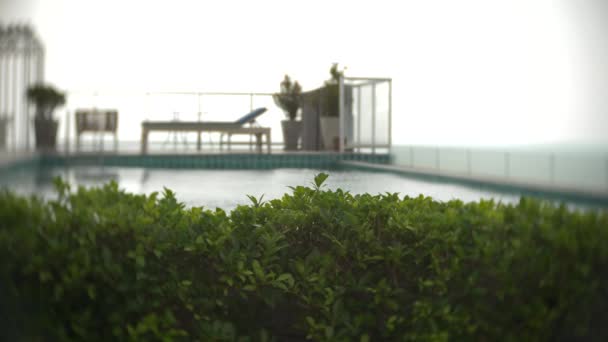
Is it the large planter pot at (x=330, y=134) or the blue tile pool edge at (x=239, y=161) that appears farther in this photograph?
the large planter pot at (x=330, y=134)

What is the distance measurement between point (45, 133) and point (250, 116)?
0.92 m

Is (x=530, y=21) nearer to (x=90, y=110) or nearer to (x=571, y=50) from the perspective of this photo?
(x=571, y=50)

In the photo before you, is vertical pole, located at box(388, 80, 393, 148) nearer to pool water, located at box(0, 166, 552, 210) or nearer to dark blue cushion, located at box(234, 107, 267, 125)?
pool water, located at box(0, 166, 552, 210)

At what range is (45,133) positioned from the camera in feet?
5.82

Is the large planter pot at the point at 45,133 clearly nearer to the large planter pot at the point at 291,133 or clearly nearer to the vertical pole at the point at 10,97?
the vertical pole at the point at 10,97

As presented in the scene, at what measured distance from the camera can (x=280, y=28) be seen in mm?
2654

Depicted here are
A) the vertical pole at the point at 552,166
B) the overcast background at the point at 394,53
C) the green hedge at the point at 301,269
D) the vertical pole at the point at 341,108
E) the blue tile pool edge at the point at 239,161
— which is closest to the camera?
the green hedge at the point at 301,269

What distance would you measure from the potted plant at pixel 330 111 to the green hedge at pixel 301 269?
271 mm

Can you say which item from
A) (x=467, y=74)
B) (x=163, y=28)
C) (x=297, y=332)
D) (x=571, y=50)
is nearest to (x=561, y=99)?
(x=571, y=50)

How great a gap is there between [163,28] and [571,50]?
164 centimetres

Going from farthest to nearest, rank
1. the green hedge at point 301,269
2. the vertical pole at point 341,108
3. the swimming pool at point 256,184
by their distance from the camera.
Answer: the vertical pole at point 341,108 < the swimming pool at point 256,184 < the green hedge at point 301,269

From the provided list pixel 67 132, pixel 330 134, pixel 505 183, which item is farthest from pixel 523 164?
pixel 67 132

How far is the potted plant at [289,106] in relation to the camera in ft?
8.36

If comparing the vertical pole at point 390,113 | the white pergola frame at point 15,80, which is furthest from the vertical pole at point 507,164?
the white pergola frame at point 15,80
